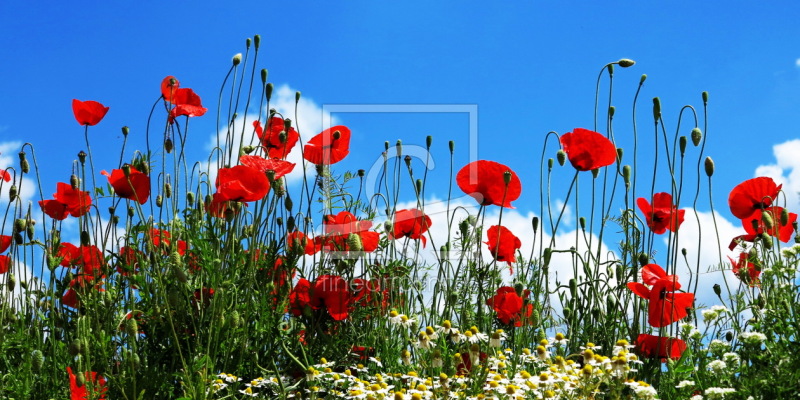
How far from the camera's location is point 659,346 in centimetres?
295

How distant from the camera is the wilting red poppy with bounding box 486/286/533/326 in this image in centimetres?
316

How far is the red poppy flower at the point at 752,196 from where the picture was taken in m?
3.33

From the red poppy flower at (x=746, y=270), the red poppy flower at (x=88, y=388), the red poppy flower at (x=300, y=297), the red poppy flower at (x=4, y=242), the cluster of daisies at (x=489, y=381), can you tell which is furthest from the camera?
the red poppy flower at (x=4, y=242)

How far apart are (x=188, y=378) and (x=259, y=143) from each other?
112 cm

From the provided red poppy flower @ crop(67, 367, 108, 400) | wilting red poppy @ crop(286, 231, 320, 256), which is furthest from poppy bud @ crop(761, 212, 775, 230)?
red poppy flower @ crop(67, 367, 108, 400)

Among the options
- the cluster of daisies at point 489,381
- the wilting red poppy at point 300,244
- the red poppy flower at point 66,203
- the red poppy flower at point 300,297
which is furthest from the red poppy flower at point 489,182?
the red poppy flower at point 66,203

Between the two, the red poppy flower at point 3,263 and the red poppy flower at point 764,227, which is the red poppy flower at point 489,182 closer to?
the red poppy flower at point 764,227

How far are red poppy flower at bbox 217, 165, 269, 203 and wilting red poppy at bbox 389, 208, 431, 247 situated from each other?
0.74 m

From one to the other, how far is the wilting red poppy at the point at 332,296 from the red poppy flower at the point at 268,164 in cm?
44

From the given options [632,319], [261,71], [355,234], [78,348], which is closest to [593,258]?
[632,319]

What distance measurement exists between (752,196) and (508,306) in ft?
3.67

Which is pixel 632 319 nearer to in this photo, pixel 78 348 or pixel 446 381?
pixel 446 381

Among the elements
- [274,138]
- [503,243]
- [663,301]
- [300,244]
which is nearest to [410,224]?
[503,243]

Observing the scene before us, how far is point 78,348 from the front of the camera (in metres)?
2.69
